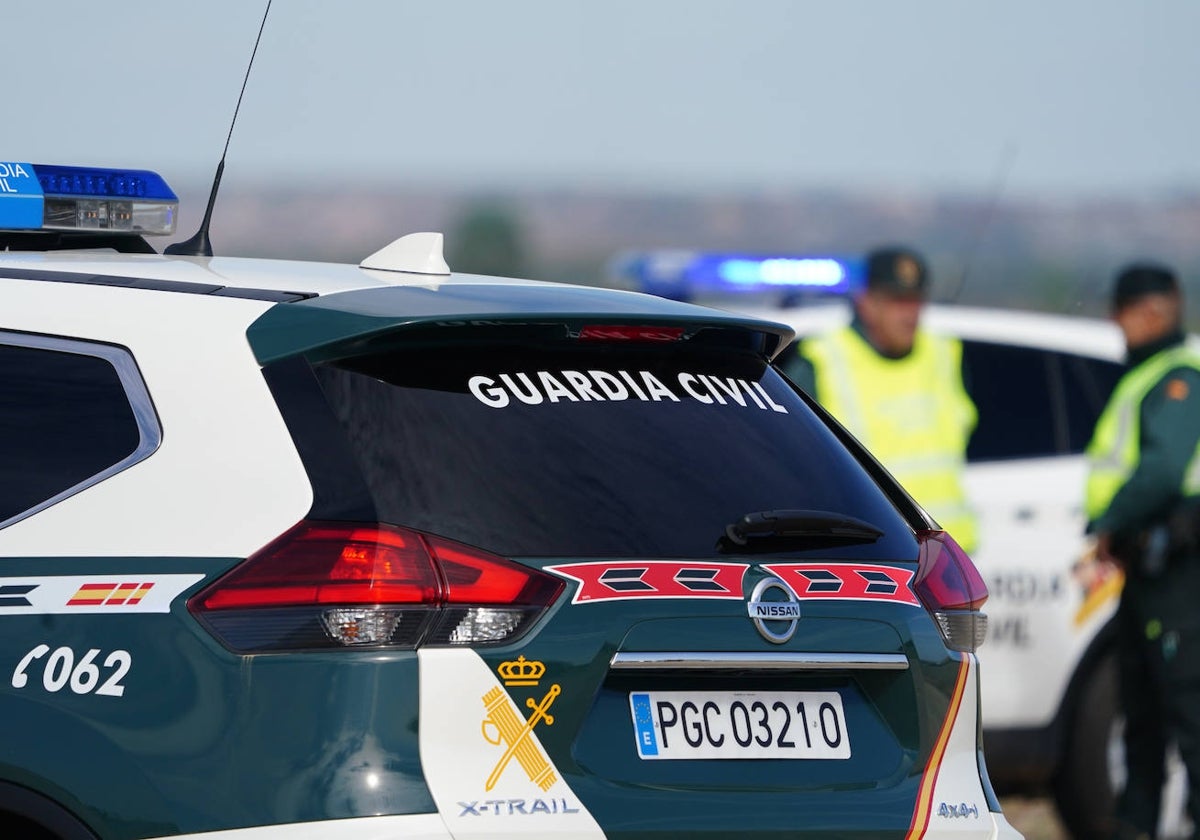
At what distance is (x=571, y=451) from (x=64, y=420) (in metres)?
0.81

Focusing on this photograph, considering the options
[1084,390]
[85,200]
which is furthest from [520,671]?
[1084,390]

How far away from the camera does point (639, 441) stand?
3213 millimetres

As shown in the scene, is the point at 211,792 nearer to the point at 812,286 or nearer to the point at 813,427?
the point at 813,427

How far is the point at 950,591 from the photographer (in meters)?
3.57

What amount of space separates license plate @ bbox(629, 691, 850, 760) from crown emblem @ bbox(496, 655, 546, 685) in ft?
0.61

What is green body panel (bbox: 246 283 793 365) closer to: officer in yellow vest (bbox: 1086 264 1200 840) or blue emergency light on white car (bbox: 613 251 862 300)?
officer in yellow vest (bbox: 1086 264 1200 840)

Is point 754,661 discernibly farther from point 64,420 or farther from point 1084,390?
point 1084,390

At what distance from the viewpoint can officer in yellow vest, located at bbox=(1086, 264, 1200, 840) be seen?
6180 millimetres

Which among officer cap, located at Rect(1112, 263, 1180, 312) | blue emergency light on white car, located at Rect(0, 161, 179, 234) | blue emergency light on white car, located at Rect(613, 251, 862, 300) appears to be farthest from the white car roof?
blue emergency light on white car, located at Rect(613, 251, 862, 300)

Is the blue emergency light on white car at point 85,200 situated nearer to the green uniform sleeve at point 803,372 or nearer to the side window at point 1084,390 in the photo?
the green uniform sleeve at point 803,372

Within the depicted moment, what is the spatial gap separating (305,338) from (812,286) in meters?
5.06

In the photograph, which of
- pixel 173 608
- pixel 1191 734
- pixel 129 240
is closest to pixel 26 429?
pixel 173 608

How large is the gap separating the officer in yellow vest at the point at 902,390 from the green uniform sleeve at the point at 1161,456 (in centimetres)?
69

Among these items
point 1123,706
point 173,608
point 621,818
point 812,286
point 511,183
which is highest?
point 173,608
